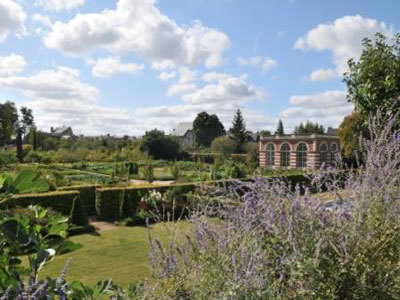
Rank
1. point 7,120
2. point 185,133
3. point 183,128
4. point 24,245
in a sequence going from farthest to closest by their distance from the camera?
point 183,128 < point 185,133 < point 7,120 < point 24,245

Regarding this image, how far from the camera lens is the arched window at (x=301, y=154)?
37366 mm

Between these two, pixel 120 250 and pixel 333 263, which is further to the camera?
pixel 120 250

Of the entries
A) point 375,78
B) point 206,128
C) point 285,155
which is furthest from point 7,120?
point 375,78

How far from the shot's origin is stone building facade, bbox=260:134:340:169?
119 ft

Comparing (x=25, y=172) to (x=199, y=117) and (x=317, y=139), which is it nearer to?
(x=317, y=139)

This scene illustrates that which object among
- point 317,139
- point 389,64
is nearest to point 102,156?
point 317,139

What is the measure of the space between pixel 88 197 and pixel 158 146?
33.2 meters

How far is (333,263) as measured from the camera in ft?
5.62

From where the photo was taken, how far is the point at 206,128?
68500mm

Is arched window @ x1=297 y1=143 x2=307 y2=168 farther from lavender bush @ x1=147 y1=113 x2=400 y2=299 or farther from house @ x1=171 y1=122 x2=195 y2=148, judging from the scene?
house @ x1=171 y1=122 x2=195 y2=148

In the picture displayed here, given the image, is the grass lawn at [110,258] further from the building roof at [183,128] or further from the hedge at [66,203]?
the building roof at [183,128]

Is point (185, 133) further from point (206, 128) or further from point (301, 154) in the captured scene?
point (301, 154)

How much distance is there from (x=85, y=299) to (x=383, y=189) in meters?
1.66

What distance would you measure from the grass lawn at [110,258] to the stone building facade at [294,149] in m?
26.4
